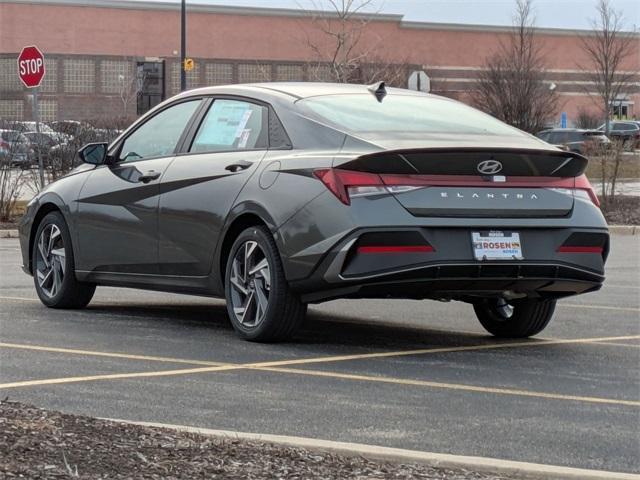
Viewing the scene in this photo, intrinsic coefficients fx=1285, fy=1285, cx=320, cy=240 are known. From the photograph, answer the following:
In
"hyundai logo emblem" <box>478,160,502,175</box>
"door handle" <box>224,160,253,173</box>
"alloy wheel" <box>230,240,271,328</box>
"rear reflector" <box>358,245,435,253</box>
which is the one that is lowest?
"alloy wheel" <box>230,240,271,328</box>

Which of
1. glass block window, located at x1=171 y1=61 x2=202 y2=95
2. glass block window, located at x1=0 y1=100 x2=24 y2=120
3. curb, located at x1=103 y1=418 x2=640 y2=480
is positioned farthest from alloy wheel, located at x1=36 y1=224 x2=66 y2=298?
glass block window, located at x1=171 y1=61 x2=202 y2=95

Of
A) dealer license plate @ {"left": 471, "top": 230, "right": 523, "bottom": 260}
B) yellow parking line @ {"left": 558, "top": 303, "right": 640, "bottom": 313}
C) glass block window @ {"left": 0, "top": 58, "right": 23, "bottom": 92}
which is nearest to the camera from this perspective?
dealer license plate @ {"left": 471, "top": 230, "right": 523, "bottom": 260}

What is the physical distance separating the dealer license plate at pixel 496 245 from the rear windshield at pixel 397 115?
86 cm

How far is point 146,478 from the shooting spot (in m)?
4.37

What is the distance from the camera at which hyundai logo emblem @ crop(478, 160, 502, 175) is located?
25.0ft

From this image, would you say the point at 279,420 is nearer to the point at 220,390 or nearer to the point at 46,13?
the point at 220,390

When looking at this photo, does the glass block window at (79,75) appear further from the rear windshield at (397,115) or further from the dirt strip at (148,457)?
the dirt strip at (148,457)

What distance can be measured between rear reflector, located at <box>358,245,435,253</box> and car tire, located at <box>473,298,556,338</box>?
1496mm

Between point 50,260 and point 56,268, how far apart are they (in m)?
0.12

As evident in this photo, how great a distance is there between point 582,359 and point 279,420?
2802 millimetres

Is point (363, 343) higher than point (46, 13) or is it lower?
lower

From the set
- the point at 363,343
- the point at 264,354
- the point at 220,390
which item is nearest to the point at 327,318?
the point at 363,343

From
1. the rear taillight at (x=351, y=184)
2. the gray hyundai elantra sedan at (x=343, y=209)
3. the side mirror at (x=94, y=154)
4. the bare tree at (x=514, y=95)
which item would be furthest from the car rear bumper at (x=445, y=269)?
the bare tree at (x=514, y=95)

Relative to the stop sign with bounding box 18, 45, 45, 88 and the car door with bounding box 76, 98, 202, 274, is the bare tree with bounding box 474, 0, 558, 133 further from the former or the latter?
the car door with bounding box 76, 98, 202, 274
